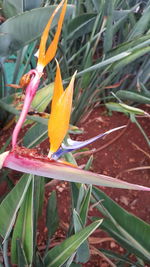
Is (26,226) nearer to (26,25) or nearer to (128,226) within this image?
(128,226)

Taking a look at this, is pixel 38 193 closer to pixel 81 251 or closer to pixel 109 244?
pixel 81 251

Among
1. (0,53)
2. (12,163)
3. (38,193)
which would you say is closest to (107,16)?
(0,53)

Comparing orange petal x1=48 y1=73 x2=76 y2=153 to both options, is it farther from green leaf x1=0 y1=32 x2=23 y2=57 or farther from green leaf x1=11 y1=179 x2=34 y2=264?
green leaf x1=0 y1=32 x2=23 y2=57

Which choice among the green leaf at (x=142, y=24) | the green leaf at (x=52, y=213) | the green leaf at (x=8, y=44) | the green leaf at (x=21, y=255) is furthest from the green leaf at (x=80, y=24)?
the green leaf at (x=21, y=255)

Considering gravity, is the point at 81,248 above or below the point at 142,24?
below

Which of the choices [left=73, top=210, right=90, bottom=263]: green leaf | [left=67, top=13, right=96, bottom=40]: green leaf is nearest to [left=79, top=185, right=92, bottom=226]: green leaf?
[left=73, top=210, right=90, bottom=263]: green leaf

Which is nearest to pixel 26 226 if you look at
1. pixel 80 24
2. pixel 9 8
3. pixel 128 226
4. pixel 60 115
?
pixel 128 226

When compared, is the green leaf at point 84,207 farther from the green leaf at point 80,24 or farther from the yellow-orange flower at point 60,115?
the green leaf at point 80,24
